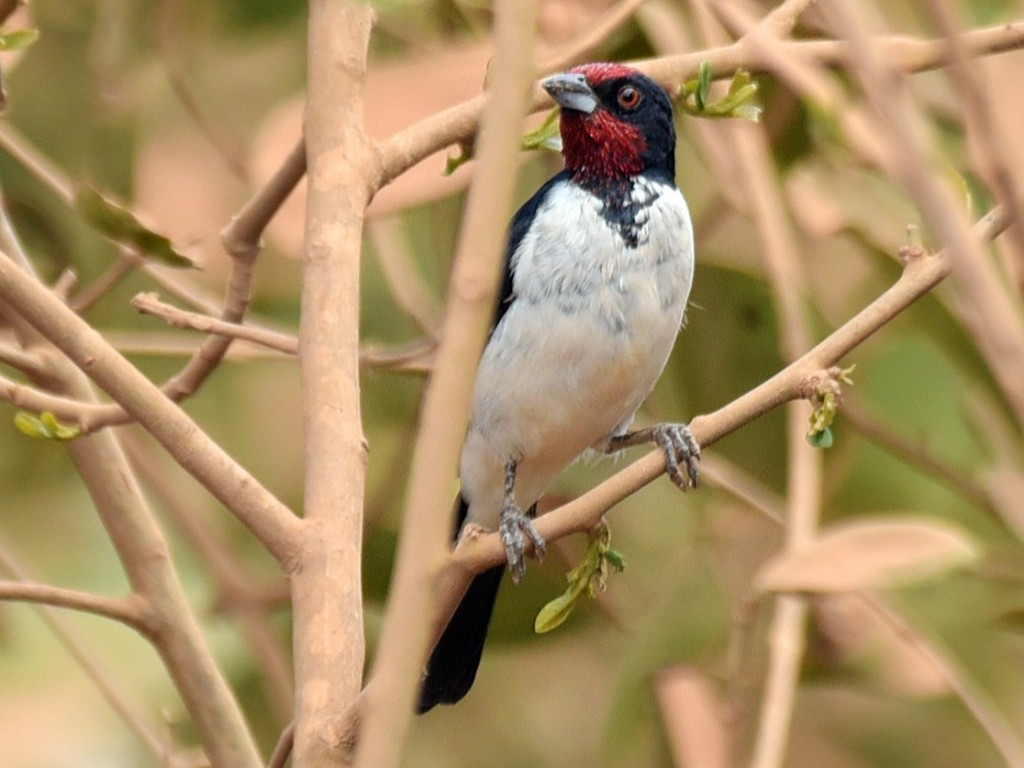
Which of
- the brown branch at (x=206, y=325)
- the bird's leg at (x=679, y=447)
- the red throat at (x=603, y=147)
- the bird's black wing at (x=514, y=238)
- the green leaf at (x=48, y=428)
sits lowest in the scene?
the green leaf at (x=48, y=428)

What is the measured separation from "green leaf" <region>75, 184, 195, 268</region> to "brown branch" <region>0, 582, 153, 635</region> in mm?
362

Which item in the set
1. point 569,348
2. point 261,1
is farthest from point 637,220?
point 261,1

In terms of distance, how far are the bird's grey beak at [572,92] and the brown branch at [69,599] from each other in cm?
86

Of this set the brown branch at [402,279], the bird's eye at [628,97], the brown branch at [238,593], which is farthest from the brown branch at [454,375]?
the brown branch at [238,593]

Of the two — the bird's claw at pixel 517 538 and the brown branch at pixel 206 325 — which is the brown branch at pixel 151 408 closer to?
the brown branch at pixel 206 325

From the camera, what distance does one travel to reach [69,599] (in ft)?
5.06

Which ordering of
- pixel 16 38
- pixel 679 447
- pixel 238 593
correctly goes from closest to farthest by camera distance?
pixel 16 38
pixel 679 447
pixel 238 593

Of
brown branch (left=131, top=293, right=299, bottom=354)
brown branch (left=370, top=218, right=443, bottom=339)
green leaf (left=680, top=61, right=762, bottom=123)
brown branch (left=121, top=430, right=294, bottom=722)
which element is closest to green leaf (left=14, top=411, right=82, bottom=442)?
brown branch (left=131, top=293, right=299, bottom=354)

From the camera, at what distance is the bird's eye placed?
7.57ft

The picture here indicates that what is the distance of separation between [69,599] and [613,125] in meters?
1.06

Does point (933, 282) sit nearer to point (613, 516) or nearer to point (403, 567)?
point (403, 567)

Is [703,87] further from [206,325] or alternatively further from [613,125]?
[613,125]

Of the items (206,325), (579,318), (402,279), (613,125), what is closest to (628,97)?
(613,125)

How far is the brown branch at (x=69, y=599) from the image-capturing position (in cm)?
152
